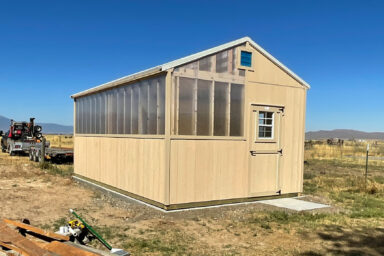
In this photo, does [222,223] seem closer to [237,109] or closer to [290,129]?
[237,109]

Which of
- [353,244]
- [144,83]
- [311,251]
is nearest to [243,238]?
[311,251]

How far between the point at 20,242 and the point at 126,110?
19.5 ft

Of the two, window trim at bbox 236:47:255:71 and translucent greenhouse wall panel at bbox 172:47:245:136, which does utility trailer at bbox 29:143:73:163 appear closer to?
translucent greenhouse wall panel at bbox 172:47:245:136

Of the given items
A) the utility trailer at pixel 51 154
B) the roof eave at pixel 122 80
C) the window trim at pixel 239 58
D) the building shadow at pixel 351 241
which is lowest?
the building shadow at pixel 351 241

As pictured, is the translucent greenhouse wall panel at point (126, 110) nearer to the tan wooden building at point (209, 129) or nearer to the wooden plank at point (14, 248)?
the tan wooden building at point (209, 129)

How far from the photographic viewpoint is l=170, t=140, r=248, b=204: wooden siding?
7.28 m

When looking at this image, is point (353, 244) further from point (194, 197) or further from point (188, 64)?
point (188, 64)

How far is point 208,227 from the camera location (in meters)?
6.26

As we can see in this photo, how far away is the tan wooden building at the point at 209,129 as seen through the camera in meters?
7.30

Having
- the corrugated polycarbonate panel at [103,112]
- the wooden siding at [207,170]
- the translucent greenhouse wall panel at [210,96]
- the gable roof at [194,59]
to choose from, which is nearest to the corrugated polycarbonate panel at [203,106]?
the translucent greenhouse wall panel at [210,96]

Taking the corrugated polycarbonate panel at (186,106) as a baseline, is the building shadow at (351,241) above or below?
below

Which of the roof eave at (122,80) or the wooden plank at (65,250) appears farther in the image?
the roof eave at (122,80)

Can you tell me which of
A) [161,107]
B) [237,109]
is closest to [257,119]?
[237,109]

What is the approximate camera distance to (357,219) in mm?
7008
